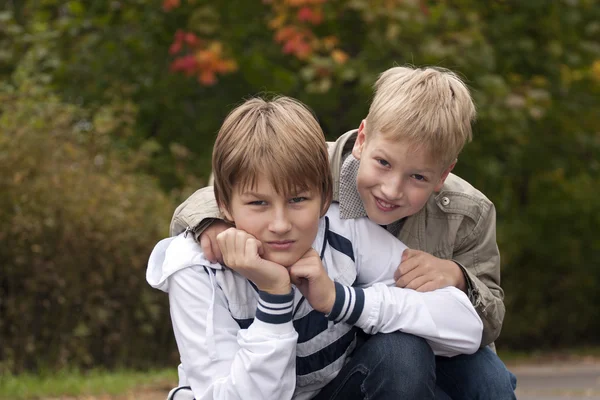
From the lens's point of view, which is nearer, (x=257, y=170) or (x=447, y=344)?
(x=257, y=170)

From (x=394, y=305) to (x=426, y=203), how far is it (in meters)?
0.50

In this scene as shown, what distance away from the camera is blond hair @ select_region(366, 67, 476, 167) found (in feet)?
9.65

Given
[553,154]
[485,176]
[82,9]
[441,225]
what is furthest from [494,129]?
[441,225]

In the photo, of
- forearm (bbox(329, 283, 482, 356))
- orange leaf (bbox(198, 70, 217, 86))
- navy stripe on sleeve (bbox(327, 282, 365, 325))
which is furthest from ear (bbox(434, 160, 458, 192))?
orange leaf (bbox(198, 70, 217, 86))

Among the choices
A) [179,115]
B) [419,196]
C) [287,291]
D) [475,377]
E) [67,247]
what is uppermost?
[419,196]

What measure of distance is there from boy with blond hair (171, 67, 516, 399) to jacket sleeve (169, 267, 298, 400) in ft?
0.45

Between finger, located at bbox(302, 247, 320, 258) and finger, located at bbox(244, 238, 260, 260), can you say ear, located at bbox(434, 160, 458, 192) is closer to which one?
finger, located at bbox(302, 247, 320, 258)

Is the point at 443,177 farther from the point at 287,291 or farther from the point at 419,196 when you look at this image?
the point at 287,291

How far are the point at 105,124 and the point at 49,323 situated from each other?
1.85 meters

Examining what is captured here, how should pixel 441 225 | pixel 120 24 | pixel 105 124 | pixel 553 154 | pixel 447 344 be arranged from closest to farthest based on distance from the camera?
pixel 447 344
pixel 441 225
pixel 105 124
pixel 120 24
pixel 553 154

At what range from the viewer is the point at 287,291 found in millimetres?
2648

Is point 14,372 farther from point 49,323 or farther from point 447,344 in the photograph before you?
point 447,344

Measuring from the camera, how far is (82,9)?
10.4 m

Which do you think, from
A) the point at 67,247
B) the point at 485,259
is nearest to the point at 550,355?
the point at 67,247
